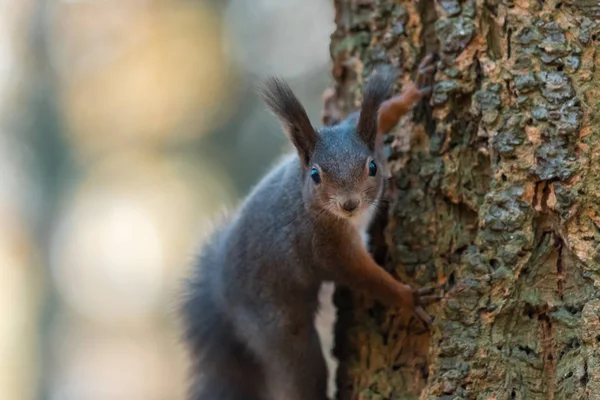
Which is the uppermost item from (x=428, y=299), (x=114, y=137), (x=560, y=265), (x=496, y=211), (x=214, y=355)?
(x=496, y=211)

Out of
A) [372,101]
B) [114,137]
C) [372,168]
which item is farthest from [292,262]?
[114,137]

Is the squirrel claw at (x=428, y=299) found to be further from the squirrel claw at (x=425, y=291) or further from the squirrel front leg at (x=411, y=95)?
the squirrel front leg at (x=411, y=95)

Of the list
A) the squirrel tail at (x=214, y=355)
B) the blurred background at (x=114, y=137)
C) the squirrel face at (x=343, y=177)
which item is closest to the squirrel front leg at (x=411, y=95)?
the squirrel face at (x=343, y=177)

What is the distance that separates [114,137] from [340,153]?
4.69 metres

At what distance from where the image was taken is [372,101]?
2.42 m

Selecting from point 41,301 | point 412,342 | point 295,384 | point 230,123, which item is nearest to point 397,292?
point 412,342

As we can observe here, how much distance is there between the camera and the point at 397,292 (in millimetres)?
2342

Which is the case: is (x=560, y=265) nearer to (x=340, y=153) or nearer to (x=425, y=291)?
(x=425, y=291)

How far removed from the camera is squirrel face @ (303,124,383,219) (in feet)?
7.90

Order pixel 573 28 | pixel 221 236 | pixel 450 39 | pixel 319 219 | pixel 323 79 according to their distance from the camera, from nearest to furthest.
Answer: pixel 573 28, pixel 450 39, pixel 319 219, pixel 221 236, pixel 323 79

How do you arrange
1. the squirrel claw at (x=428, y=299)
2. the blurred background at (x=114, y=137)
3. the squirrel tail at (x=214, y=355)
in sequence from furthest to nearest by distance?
the blurred background at (x=114, y=137) → the squirrel tail at (x=214, y=355) → the squirrel claw at (x=428, y=299)

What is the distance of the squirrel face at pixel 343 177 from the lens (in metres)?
2.41

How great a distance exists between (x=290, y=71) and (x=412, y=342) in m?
4.29

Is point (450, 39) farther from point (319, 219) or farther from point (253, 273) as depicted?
point (253, 273)
